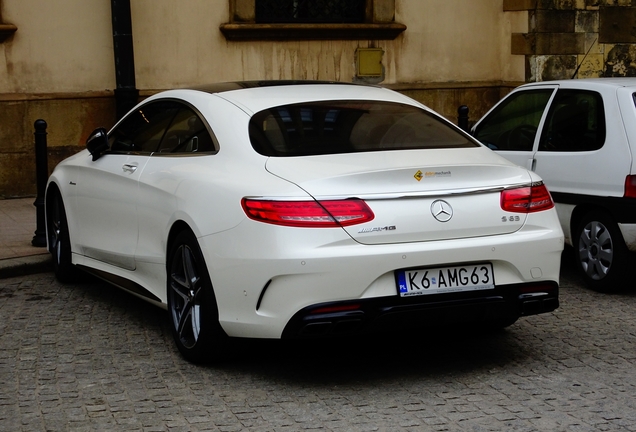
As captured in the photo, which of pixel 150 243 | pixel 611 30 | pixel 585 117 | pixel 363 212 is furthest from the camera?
pixel 611 30

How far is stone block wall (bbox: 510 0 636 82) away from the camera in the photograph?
14750 mm

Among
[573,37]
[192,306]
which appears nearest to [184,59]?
[573,37]

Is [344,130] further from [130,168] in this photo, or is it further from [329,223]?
[130,168]

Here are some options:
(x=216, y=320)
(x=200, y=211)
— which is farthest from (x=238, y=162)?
(x=216, y=320)

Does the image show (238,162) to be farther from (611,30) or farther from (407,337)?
(611,30)

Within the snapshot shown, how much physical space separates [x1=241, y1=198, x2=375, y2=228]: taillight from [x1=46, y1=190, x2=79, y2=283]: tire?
328 cm

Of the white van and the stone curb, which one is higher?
the white van

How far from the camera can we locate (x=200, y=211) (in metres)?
5.57

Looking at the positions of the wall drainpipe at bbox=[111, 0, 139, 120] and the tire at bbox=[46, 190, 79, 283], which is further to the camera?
the wall drainpipe at bbox=[111, 0, 139, 120]

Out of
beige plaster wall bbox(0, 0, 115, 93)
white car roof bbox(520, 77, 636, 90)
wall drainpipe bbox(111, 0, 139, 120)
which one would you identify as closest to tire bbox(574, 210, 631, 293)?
white car roof bbox(520, 77, 636, 90)

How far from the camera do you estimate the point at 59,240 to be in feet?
26.6

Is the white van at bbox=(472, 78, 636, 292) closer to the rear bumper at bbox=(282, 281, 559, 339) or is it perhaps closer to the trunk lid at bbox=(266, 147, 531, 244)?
the trunk lid at bbox=(266, 147, 531, 244)

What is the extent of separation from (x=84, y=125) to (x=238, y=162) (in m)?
8.05

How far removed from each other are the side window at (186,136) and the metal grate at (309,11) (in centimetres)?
773
